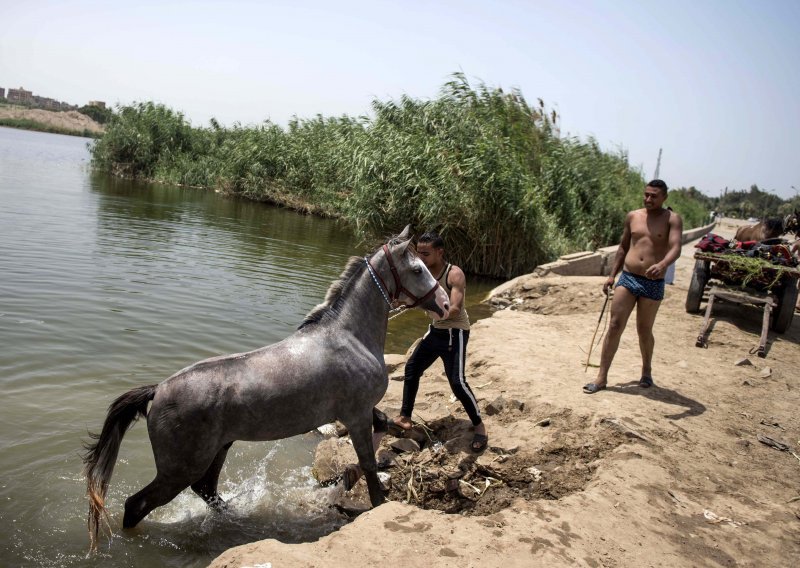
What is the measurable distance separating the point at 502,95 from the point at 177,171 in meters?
26.1

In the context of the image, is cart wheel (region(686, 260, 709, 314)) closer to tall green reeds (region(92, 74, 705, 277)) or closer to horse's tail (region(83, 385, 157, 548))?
tall green reeds (region(92, 74, 705, 277))

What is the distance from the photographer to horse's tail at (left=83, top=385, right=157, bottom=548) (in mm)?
3833

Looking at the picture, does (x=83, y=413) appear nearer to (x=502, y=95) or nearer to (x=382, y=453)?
(x=382, y=453)

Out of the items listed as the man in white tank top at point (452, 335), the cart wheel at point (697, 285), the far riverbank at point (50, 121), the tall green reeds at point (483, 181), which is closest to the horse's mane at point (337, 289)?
the man in white tank top at point (452, 335)

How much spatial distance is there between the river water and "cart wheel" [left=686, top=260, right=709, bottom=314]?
4469mm

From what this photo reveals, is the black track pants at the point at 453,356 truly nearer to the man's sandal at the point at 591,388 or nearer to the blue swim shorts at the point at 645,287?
the man's sandal at the point at 591,388

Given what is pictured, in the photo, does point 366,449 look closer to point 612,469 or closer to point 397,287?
point 397,287

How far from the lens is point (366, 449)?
4.19 metres

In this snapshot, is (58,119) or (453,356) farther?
(58,119)

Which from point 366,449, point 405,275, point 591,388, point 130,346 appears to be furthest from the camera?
point 130,346

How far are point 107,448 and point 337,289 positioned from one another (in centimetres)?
195

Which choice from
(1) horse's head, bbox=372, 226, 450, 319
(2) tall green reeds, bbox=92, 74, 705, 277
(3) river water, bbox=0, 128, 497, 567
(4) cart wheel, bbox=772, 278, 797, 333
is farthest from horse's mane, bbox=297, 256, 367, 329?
(2) tall green reeds, bbox=92, 74, 705, 277

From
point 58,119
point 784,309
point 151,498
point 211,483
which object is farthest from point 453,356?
point 58,119

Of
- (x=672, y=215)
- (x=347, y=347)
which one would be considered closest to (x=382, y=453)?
(x=347, y=347)
